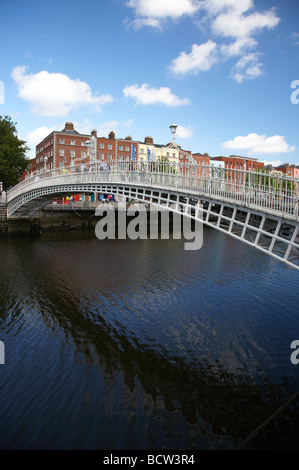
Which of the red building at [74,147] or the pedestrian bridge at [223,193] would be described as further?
the red building at [74,147]

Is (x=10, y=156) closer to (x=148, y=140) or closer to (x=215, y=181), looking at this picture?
(x=148, y=140)

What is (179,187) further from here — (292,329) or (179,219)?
(179,219)

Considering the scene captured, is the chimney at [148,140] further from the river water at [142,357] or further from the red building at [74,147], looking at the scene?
the river water at [142,357]

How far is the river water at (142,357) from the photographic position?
609cm

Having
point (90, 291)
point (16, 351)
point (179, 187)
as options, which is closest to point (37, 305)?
point (90, 291)

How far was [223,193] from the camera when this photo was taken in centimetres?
1155

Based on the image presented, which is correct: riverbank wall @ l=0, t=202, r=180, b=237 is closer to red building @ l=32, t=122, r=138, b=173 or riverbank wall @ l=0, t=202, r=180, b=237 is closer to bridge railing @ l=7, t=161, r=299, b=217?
red building @ l=32, t=122, r=138, b=173

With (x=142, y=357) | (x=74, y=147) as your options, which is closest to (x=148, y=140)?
(x=74, y=147)

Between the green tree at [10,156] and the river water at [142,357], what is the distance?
23048mm

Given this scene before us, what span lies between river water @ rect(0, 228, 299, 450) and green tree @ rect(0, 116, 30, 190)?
23048 millimetres

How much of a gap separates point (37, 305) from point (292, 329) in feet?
30.0

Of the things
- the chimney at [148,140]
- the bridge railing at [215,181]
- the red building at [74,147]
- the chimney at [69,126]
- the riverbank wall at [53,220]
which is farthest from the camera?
the chimney at [148,140]

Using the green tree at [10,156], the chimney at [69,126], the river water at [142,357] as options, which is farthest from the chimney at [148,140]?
the river water at [142,357]

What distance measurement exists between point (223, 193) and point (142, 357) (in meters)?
6.23
